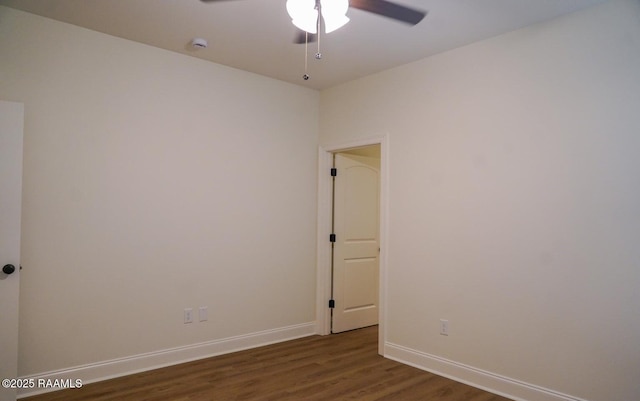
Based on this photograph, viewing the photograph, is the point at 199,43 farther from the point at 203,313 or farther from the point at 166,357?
the point at 166,357

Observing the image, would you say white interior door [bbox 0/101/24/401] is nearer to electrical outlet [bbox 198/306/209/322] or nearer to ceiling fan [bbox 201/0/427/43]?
electrical outlet [bbox 198/306/209/322]

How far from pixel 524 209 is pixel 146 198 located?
3.17m

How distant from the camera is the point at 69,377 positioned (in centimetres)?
307

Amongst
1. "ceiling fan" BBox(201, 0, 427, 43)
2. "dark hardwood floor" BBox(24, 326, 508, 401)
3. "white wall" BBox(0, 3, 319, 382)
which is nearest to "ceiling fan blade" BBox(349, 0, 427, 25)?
"ceiling fan" BBox(201, 0, 427, 43)

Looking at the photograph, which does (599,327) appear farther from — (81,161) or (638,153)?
(81,161)

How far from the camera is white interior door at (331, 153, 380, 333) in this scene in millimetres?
4758

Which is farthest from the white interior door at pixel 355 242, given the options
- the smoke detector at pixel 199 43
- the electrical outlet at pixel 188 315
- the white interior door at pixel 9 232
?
the white interior door at pixel 9 232

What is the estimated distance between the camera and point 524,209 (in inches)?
119

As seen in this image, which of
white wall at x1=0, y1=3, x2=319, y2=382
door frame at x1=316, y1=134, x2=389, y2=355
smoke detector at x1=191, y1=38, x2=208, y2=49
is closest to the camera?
white wall at x1=0, y1=3, x2=319, y2=382

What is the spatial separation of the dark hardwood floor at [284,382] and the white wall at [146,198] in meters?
0.28

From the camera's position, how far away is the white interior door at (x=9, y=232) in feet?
8.87

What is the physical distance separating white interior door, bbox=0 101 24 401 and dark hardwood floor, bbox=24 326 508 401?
0.39 meters

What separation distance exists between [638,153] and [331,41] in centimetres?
238

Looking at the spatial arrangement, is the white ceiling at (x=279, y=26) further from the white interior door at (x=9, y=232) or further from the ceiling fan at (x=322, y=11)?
the white interior door at (x=9, y=232)
